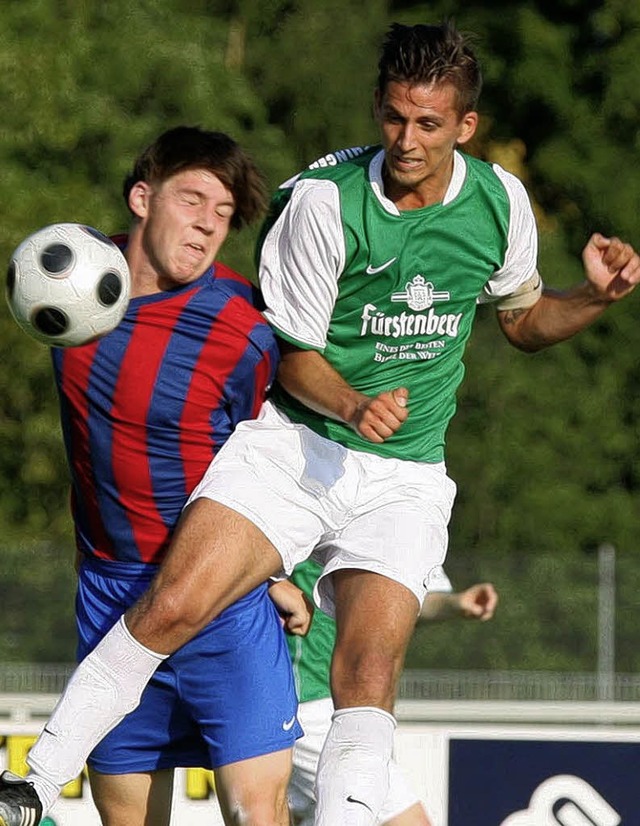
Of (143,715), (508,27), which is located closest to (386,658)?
(143,715)

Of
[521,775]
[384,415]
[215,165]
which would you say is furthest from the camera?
[521,775]

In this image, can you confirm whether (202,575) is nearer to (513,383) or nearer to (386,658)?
(386,658)

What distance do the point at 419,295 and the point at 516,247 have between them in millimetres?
416

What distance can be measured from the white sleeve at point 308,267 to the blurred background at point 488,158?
1120cm

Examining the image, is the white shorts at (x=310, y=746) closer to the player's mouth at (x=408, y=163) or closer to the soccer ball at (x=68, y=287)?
the soccer ball at (x=68, y=287)

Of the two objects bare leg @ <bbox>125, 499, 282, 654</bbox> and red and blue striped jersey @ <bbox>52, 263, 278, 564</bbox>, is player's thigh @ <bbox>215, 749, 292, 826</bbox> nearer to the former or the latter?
bare leg @ <bbox>125, 499, 282, 654</bbox>

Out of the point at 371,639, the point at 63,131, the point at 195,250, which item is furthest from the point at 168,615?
the point at 63,131

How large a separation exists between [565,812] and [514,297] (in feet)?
9.92

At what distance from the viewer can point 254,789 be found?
5.73m

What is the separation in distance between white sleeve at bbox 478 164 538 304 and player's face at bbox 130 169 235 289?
92 cm

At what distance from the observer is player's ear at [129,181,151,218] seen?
5.83 metres

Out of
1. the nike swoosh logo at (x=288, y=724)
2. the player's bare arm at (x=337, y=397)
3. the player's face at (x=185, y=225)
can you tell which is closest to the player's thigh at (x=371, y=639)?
the nike swoosh logo at (x=288, y=724)

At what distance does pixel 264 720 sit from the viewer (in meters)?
5.76

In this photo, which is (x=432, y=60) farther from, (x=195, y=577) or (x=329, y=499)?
(x=195, y=577)
